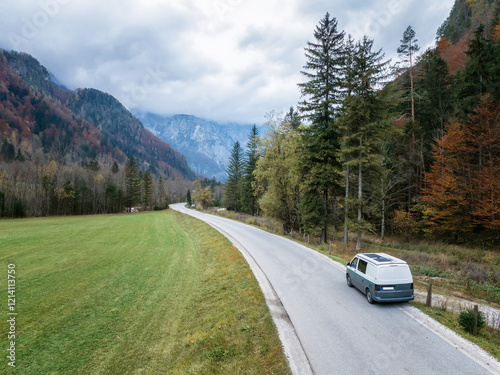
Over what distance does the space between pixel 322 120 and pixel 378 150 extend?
19.1ft

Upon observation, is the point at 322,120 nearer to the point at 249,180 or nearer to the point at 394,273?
the point at 394,273

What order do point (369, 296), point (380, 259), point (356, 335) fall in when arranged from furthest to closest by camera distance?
point (380, 259), point (369, 296), point (356, 335)

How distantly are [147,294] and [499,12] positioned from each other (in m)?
61.9

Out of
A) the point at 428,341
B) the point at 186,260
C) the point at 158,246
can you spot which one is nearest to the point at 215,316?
the point at 428,341

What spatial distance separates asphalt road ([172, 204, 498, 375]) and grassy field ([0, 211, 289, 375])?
114 cm

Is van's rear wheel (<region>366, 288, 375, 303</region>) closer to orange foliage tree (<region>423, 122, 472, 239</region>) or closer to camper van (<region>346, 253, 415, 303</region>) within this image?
camper van (<region>346, 253, 415, 303</region>)

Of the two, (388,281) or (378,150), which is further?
(378,150)

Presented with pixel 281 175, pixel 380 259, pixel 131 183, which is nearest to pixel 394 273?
pixel 380 259

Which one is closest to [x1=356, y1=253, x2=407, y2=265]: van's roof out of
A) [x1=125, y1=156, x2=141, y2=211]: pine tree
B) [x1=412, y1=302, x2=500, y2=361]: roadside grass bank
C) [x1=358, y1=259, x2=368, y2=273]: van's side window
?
[x1=358, y1=259, x2=368, y2=273]: van's side window

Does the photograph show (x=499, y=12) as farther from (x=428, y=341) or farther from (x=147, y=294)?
(x=147, y=294)

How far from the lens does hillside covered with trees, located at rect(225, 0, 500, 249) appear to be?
1889 centimetres

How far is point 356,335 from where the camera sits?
6832 mm

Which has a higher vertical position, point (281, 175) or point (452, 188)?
point (281, 175)

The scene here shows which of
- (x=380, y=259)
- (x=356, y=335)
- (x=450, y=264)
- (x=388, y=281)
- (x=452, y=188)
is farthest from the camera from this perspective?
(x=452, y=188)
